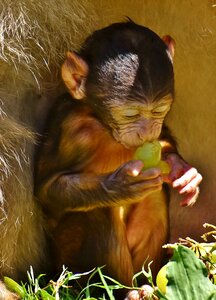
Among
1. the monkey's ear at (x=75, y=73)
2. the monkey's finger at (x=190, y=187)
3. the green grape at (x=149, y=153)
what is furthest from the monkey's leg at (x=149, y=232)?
the monkey's ear at (x=75, y=73)

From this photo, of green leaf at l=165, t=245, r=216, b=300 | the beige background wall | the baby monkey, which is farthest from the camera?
the beige background wall

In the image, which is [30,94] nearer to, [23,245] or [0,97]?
[0,97]

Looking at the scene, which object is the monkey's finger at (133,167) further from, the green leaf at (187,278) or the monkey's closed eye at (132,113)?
the green leaf at (187,278)

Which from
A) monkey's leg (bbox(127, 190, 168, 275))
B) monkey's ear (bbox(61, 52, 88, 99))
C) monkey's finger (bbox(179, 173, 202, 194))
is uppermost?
monkey's ear (bbox(61, 52, 88, 99))

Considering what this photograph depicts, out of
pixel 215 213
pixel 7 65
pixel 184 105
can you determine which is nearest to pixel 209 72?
pixel 184 105

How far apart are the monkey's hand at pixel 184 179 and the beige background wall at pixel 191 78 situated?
57cm

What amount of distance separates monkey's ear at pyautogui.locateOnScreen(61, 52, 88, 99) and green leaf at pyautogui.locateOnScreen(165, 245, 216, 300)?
2.32 ft

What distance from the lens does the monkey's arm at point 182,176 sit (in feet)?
13.6

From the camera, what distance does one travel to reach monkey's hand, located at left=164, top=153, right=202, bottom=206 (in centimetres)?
414

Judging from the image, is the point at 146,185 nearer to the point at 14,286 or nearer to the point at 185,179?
the point at 185,179

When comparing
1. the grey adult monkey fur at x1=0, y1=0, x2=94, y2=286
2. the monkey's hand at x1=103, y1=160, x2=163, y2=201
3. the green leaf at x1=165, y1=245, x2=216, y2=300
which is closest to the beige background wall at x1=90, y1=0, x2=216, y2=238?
the grey adult monkey fur at x1=0, y1=0, x2=94, y2=286

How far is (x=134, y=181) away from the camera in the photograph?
400cm

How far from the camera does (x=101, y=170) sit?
14.1 ft

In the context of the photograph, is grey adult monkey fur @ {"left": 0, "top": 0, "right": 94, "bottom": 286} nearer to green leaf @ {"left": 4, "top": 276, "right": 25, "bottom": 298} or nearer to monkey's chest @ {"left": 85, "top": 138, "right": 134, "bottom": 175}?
green leaf @ {"left": 4, "top": 276, "right": 25, "bottom": 298}
